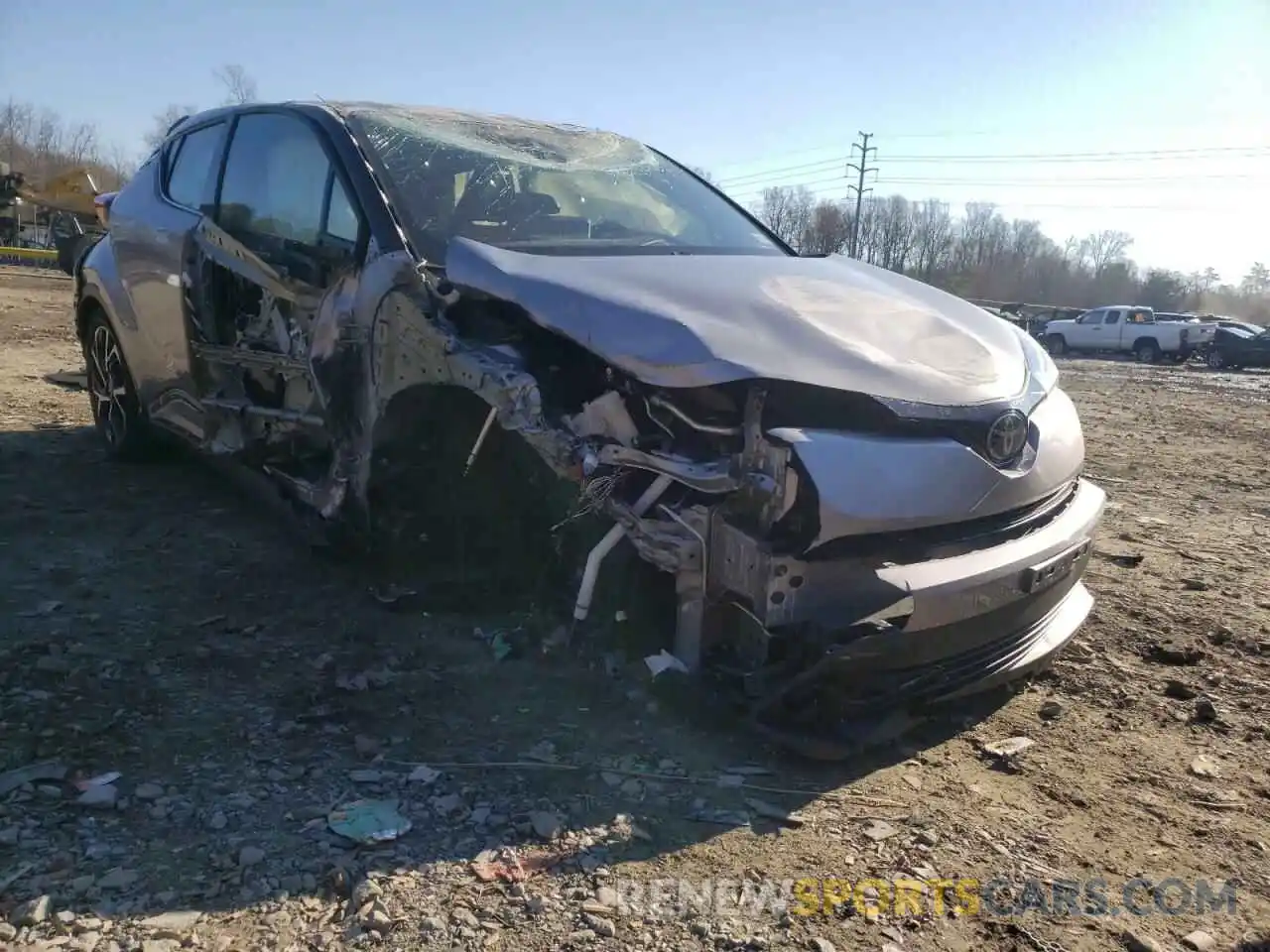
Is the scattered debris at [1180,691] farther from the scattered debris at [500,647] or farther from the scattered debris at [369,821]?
the scattered debris at [369,821]

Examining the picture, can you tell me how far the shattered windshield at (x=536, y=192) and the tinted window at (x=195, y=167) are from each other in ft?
3.26

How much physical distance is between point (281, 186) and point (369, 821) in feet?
9.00

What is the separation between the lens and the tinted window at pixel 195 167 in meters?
4.68

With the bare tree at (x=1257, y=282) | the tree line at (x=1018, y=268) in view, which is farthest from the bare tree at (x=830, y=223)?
the bare tree at (x=1257, y=282)

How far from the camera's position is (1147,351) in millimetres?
28594

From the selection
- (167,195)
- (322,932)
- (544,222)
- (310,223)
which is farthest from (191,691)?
(167,195)

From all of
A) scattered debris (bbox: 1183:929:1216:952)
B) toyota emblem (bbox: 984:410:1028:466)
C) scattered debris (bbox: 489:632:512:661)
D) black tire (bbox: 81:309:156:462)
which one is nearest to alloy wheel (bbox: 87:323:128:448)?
black tire (bbox: 81:309:156:462)

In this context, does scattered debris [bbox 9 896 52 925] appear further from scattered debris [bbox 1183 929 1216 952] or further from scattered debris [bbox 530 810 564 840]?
scattered debris [bbox 1183 929 1216 952]

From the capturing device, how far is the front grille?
103 inches

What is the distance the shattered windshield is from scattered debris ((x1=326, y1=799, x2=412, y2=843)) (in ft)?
5.87

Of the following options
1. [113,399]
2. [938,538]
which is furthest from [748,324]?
[113,399]

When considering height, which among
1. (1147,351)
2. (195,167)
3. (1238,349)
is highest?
(195,167)

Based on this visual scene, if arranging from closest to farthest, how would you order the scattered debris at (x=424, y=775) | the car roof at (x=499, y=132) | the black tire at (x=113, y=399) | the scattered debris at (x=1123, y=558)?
the scattered debris at (x=424, y=775), the car roof at (x=499, y=132), the scattered debris at (x=1123, y=558), the black tire at (x=113, y=399)

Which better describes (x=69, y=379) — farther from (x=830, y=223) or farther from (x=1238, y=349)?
(x=830, y=223)
